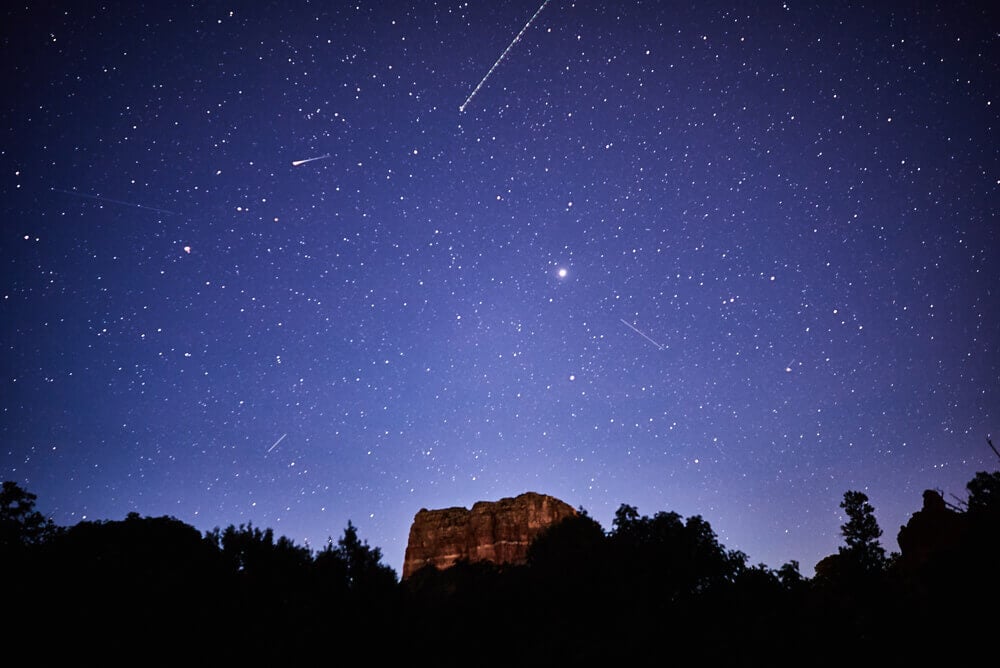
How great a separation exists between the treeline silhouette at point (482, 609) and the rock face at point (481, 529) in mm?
59583

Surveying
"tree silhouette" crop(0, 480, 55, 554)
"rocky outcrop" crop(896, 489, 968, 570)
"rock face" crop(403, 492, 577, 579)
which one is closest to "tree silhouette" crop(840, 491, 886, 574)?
"rocky outcrop" crop(896, 489, 968, 570)

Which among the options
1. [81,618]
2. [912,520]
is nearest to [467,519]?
[912,520]

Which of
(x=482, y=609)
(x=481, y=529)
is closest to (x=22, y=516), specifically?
(x=482, y=609)

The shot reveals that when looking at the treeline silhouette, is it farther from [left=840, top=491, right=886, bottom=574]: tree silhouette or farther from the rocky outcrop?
the rocky outcrop

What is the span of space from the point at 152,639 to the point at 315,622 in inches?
186

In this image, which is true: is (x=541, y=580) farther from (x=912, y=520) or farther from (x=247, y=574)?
(x=912, y=520)

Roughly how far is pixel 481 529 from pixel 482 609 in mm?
68367

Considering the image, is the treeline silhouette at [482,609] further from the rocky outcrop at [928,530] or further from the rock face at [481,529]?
the rock face at [481,529]

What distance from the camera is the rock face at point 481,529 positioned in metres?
77.5

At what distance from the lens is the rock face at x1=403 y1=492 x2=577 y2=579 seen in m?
77.5

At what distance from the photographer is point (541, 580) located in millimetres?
18656

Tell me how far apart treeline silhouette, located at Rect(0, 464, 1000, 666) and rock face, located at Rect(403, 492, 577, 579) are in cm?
5958

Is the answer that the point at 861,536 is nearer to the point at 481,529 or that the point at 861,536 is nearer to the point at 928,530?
the point at 928,530

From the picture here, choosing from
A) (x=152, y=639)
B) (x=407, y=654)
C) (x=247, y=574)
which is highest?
(x=247, y=574)
